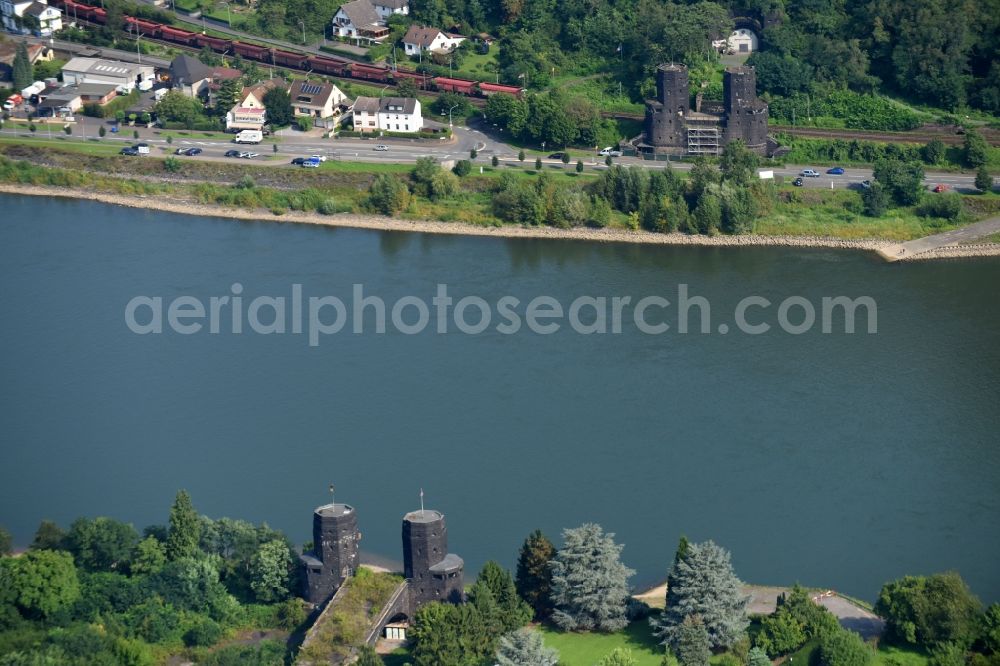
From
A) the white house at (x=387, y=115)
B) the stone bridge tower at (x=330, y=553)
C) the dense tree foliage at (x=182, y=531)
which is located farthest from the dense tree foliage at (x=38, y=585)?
the white house at (x=387, y=115)

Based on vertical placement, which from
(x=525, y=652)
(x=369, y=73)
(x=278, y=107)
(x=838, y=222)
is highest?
(x=369, y=73)

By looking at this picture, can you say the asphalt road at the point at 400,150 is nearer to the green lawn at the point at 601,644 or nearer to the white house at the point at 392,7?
the white house at the point at 392,7

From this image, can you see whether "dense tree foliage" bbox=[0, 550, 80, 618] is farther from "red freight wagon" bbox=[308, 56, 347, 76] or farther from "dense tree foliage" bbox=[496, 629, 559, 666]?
"red freight wagon" bbox=[308, 56, 347, 76]

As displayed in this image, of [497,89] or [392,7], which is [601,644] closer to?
[497,89]

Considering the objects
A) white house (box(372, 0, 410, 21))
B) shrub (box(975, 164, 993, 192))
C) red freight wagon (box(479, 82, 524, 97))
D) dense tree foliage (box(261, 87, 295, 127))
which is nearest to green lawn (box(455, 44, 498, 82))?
red freight wagon (box(479, 82, 524, 97))

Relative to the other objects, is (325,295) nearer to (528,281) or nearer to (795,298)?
(528,281)

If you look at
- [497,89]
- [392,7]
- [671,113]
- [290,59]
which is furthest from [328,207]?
[392,7]
